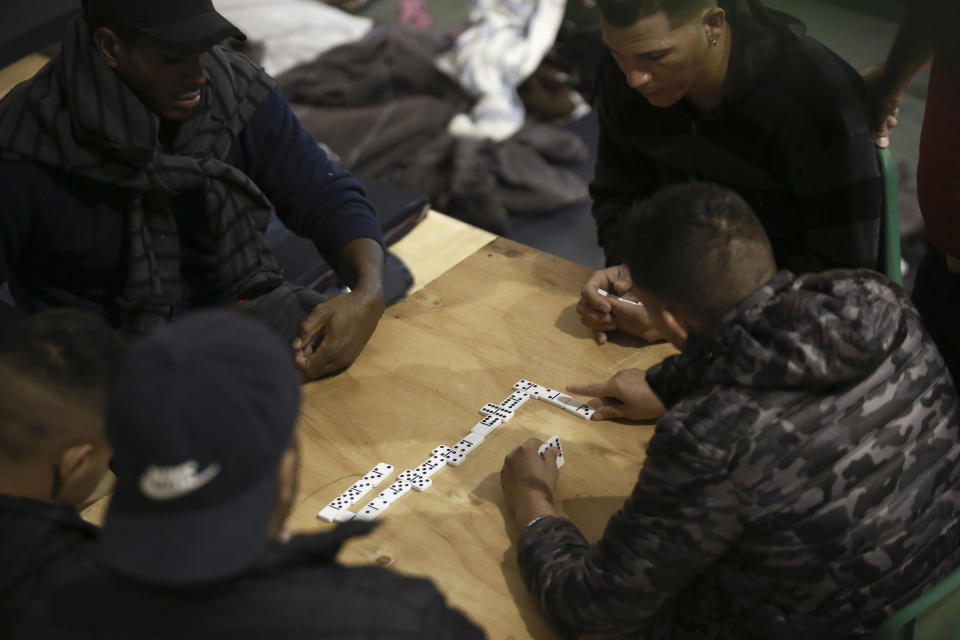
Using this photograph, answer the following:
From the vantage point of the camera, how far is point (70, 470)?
4.96ft

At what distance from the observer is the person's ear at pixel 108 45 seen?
208 centimetres

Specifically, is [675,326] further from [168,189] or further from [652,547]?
[168,189]

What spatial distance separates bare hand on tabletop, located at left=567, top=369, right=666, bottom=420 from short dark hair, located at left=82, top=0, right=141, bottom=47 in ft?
3.70

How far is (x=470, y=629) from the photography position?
121 centimetres

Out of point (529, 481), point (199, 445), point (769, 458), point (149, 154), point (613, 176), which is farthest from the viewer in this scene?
point (613, 176)

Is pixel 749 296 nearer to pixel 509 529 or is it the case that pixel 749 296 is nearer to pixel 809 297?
pixel 809 297

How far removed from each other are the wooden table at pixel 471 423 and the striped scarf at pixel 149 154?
42 cm

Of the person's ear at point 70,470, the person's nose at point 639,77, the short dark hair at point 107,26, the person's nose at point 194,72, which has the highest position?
the person's nose at point 639,77

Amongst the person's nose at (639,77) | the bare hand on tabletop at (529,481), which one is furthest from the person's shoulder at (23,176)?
the person's nose at (639,77)

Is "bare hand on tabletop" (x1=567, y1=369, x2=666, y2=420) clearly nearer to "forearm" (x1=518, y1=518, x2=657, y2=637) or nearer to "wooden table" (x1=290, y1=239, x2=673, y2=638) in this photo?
"wooden table" (x1=290, y1=239, x2=673, y2=638)

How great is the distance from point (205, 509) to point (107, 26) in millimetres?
1385

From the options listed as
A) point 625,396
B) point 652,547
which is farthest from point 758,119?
point 652,547

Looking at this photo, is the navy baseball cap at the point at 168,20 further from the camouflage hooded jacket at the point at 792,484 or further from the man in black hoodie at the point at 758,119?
the camouflage hooded jacket at the point at 792,484

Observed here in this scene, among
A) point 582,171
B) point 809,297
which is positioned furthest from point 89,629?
point 582,171
